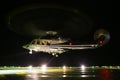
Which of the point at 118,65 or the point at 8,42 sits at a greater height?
the point at 8,42

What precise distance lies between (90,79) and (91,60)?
26.7 metres

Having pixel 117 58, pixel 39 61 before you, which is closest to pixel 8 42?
pixel 39 61

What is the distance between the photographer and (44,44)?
32.3m

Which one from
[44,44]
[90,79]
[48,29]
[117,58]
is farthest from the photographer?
[117,58]

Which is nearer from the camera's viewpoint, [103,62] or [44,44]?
[44,44]

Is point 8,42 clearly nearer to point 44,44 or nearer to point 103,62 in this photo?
point 103,62

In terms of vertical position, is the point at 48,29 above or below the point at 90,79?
above

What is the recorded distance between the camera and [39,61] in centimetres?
4603

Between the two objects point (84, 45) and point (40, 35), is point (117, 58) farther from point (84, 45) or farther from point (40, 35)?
point (40, 35)

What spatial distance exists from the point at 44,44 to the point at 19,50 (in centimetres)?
1582

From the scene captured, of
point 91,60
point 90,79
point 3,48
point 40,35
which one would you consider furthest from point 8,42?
point 90,79

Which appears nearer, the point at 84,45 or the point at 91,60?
the point at 84,45

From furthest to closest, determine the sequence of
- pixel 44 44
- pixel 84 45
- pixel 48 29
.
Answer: pixel 84 45 → pixel 44 44 → pixel 48 29

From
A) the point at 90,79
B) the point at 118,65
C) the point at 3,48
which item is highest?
the point at 3,48
